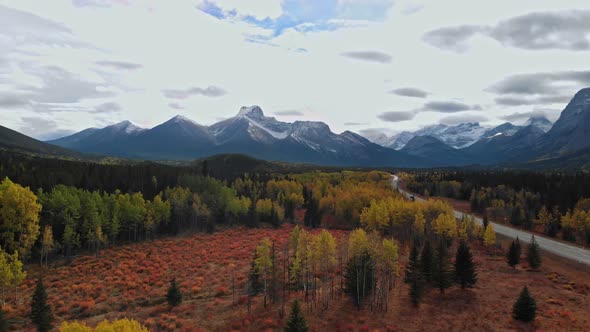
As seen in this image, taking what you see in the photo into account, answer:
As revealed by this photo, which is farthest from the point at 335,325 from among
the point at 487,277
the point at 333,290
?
the point at 487,277

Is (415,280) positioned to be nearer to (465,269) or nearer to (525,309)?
(465,269)

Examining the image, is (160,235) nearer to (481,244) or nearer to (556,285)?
(481,244)

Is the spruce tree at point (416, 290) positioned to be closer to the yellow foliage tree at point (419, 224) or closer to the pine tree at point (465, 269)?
the pine tree at point (465, 269)

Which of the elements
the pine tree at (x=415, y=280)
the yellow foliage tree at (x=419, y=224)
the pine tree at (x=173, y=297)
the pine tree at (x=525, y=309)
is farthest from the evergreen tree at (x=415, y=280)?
the yellow foliage tree at (x=419, y=224)

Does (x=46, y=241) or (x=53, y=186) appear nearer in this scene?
(x=46, y=241)

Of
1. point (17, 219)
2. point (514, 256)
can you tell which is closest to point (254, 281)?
point (514, 256)

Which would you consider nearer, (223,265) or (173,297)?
(173,297)
